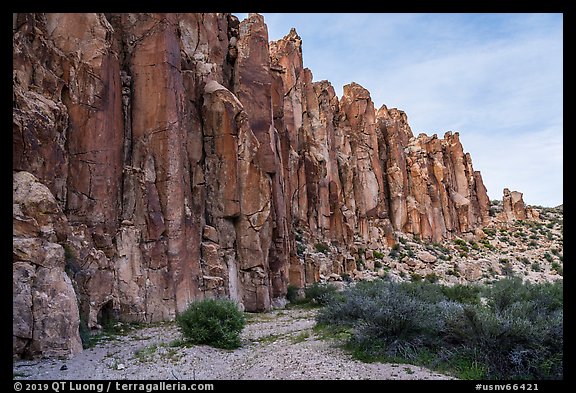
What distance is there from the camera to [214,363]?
11.4 meters

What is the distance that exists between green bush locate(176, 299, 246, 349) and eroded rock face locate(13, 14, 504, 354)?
11.1 ft

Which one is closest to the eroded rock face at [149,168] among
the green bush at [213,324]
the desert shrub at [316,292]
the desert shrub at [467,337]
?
the desert shrub at [316,292]

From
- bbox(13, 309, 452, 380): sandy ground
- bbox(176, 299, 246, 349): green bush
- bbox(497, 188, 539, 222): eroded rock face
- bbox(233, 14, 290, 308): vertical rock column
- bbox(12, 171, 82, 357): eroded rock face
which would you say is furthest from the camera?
bbox(497, 188, 539, 222): eroded rock face

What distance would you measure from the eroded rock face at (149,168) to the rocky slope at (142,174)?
0.20ft

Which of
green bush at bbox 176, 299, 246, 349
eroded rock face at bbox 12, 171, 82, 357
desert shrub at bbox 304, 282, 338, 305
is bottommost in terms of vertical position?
desert shrub at bbox 304, 282, 338, 305

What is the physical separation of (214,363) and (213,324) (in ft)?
7.77

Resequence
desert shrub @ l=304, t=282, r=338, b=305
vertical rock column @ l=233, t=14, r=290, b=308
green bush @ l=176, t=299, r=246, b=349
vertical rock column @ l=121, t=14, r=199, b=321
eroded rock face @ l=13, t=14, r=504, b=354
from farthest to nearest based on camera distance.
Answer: desert shrub @ l=304, t=282, r=338, b=305 < vertical rock column @ l=233, t=14, r=290, b=308 < vertical rock column @ l=121, t=14, r=199, b=321 < eroded rock face @ l=13, t=14, r=504, b=354 < green bush @ l=176, t=299, r=246, b=349

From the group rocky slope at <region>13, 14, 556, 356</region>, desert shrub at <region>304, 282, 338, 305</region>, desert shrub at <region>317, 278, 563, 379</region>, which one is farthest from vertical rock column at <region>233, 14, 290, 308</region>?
desert shrub at <region>317, 278, 563, 379</region>

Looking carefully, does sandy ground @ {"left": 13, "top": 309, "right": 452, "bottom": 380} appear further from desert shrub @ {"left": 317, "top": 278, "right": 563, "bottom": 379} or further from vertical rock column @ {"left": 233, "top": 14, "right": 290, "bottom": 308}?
vertical rock column @ {"left": 233, "top": 14, "right": 290, "bottom": 308}

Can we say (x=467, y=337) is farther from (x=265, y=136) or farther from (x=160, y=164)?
(x=265, y=136)

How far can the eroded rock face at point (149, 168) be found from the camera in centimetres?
1505

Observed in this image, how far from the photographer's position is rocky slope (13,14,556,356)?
13156 millimetres

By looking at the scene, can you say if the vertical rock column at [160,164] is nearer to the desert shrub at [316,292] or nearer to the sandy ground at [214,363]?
the sandy ground at [214,363]
